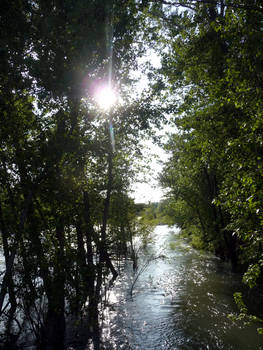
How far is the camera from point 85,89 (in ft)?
24.8

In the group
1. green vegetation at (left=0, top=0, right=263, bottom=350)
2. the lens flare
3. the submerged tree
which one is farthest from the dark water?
the lens flare

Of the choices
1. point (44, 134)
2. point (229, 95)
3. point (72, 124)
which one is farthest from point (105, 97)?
point (229, 95)

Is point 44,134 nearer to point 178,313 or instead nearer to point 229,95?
point 229,95

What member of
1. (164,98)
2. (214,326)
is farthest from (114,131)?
(214,326)

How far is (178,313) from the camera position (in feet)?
37.8

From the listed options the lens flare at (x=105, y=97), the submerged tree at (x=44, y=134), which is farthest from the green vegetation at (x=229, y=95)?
the submerged tree at (x=44, y=134)

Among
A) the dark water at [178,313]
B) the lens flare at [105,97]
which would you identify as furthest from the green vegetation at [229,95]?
the dark water at [178,313]

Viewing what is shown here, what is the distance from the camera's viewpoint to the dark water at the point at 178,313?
8.96 metres

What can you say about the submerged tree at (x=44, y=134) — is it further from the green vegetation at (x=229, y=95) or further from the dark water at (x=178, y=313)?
the dark water at (x=178, y=313)

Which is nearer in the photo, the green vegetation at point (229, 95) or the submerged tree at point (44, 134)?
the green vegetation at point (229, 95)

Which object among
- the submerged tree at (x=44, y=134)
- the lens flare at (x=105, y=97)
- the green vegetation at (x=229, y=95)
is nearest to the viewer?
the green vegetation at (x=229, y=95)

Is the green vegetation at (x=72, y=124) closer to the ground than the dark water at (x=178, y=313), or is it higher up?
higher up

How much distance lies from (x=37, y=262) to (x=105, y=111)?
6086mm

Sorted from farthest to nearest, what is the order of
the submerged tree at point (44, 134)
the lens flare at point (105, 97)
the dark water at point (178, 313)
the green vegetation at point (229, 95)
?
the dark water at point (178, 313) < the lens flare at point (105, 97) < the submerged tree at point (44, 134) < the green vegetation at point (229, 95)
